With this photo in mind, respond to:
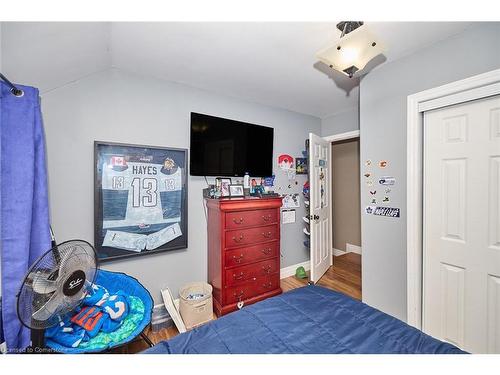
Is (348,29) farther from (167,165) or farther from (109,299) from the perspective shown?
(109,299)

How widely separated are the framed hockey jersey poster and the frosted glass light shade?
160 cm

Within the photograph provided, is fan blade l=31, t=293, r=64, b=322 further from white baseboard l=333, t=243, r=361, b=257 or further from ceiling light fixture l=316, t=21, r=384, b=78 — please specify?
white baseboard l=333, t=243, r=361, b=257

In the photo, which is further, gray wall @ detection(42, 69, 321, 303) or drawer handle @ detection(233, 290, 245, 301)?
drawer handle @ detection(233, 290, 245, 301)

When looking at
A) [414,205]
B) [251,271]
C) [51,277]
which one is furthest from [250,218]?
Answer: [51,277]

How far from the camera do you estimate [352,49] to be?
120 cm

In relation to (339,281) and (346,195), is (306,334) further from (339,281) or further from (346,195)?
(346,195)

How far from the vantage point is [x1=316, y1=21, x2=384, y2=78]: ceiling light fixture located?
112 cm

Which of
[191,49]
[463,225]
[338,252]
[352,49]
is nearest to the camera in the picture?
[352,49]

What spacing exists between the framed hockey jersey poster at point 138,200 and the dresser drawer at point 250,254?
20.7 inches

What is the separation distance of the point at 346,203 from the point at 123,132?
391cm

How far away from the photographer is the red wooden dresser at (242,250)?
2.11m

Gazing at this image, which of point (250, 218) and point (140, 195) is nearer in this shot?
point (140, 195)

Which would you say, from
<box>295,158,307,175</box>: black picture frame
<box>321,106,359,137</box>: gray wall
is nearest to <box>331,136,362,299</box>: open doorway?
<box>321,106,359,137</box>: gray wall
